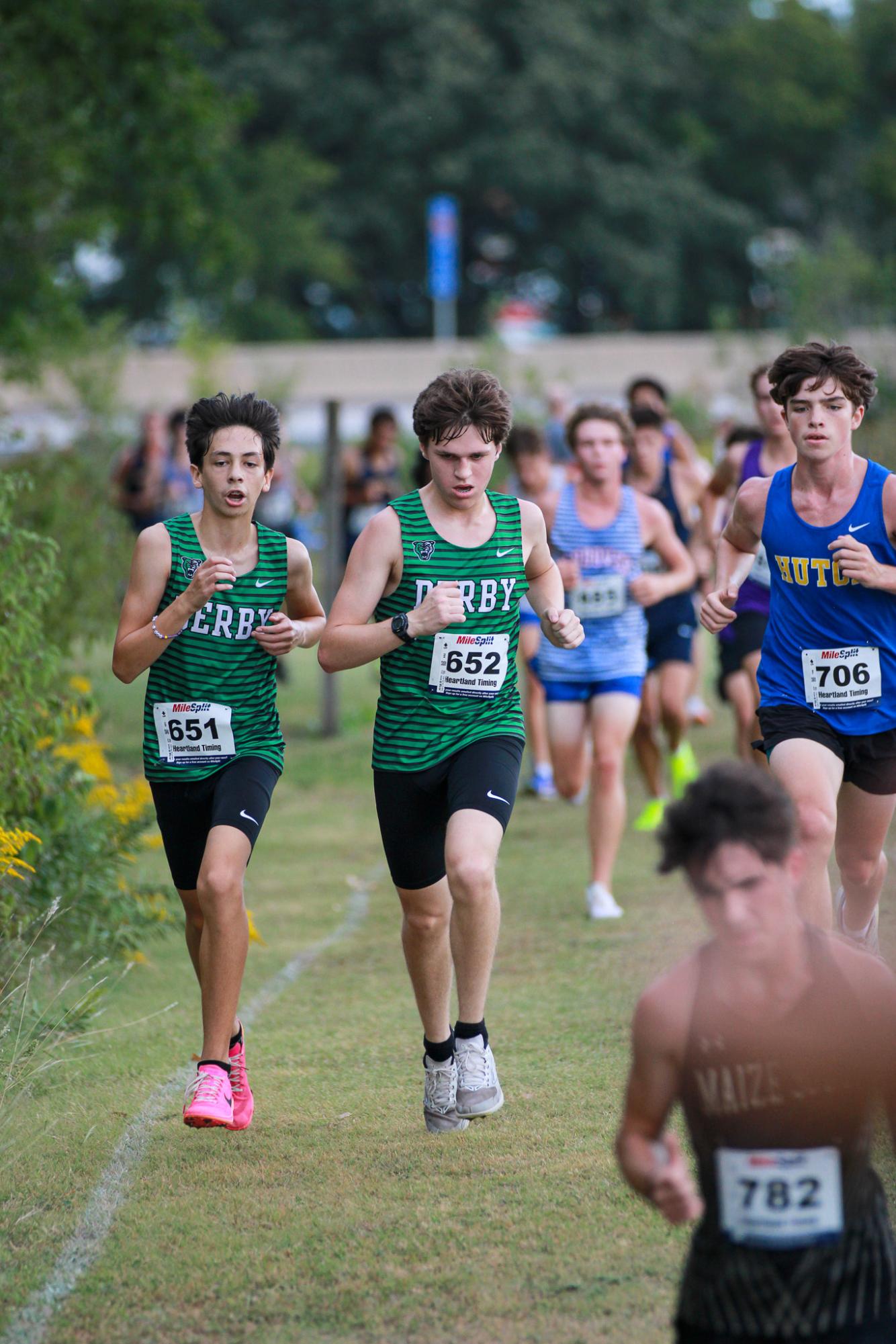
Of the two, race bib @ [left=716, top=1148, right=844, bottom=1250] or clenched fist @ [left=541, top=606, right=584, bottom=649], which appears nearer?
race bib @ [left=716, top=1148, right=844, bottom=1250]

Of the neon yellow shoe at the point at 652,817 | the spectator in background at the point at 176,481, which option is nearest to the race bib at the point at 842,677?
the neon yellow shoe at the point at 652,817

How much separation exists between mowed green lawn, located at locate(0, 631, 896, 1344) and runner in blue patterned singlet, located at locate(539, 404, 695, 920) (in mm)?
580

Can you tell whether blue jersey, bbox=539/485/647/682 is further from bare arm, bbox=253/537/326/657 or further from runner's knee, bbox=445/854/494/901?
runner's knee, bbox=445/854/494/901

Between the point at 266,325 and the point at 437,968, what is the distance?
54081 millimetres

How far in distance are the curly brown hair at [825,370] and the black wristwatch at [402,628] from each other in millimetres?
1387

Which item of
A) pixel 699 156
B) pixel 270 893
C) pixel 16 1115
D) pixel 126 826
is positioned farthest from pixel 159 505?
pixel 699 156

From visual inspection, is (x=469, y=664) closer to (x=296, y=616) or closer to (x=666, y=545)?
(x=296, y=616)

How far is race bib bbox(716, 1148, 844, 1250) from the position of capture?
2836 mm

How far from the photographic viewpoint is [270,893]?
9195mm

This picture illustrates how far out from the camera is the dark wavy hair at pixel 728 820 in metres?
2.86

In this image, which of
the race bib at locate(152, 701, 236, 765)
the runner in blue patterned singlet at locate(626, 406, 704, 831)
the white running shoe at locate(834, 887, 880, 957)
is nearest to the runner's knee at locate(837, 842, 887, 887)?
the white running shoe at locate(834, 887, 880, 957)

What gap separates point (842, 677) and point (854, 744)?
216mm

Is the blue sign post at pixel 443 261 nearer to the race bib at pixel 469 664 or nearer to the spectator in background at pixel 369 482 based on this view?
the spectator in background at pixel 369 482

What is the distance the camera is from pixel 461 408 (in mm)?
5137
